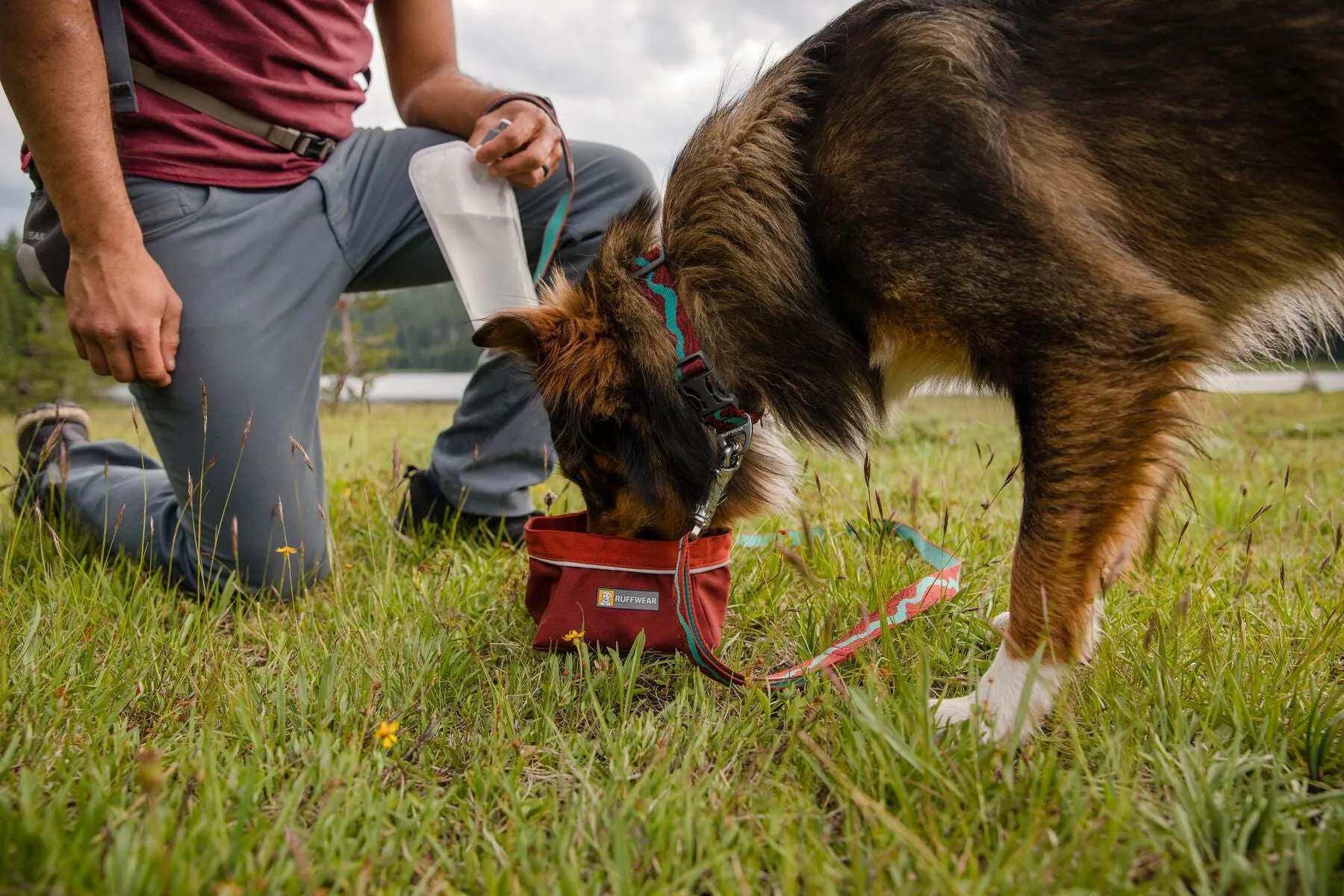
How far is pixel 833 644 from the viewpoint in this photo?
215 cm

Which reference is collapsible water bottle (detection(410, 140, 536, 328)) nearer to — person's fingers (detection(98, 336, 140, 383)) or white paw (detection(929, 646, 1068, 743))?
person's fingers (detection(98, 336, 140, 383))

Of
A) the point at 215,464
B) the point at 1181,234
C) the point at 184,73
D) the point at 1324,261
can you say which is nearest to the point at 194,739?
the point at 215,464

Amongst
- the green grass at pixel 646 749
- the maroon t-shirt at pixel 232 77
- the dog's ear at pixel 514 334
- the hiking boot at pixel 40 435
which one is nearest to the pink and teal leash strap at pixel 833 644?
the green grass at pixel 646 749

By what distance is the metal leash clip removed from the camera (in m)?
2.40

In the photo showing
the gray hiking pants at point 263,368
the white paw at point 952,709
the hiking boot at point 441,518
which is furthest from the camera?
the hiking boot at point 441,518

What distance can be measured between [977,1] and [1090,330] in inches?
37.6

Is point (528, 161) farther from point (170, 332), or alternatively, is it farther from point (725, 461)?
point (725, 461)

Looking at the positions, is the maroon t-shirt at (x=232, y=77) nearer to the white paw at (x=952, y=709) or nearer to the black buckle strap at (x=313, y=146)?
the black buckle strap at (x=313, y=146)

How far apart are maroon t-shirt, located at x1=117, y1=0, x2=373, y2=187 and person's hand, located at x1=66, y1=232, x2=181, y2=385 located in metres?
0.44

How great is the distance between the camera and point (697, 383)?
2.33 metres

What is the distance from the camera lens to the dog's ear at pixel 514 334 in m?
2.42

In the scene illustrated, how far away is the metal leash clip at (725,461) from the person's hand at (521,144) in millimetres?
1427

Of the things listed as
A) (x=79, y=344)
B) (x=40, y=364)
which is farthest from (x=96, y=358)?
(x=40, y=364)

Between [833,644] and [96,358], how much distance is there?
2.36 metres
